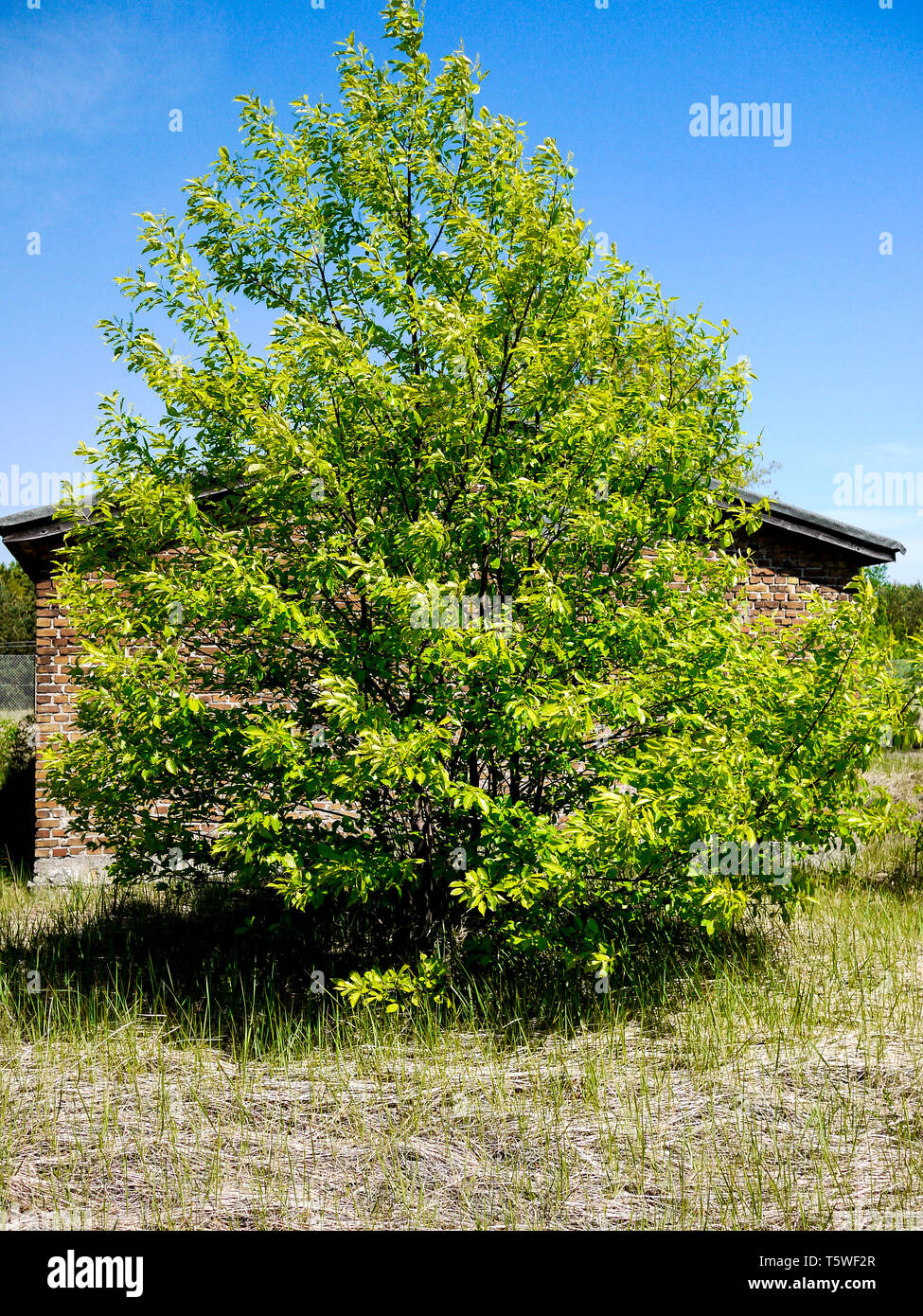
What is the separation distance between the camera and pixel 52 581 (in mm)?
7668

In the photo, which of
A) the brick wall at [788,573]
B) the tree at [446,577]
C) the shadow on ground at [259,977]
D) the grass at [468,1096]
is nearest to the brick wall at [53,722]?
the shadow on ground at [259,977]

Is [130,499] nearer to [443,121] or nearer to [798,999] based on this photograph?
[443,121]

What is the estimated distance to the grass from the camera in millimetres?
4008

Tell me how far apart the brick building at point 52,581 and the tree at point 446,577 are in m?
2.18

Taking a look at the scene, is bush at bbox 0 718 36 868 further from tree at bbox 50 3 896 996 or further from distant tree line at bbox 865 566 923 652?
distant tree line at bbox 865 566 923 652

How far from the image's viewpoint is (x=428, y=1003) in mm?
5891

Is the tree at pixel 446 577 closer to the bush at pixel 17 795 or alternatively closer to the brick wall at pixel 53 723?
the brick wall at pixel 53 723

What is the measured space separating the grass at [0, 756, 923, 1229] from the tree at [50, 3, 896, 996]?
0.64m

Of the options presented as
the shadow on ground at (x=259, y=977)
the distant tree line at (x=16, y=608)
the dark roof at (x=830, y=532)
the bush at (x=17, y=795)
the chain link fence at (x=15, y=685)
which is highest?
the distant tree line at (x=16, y=608)

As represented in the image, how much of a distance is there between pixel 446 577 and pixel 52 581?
4081 millimetres

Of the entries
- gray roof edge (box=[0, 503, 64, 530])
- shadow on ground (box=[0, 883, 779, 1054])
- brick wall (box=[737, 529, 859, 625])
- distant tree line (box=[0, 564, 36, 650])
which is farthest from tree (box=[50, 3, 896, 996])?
distant tree line (box=[0, 564, 36, 650])

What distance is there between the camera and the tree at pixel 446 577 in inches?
192

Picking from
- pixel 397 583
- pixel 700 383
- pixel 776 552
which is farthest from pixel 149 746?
pixel 776 552

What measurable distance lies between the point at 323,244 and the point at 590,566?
261cm
